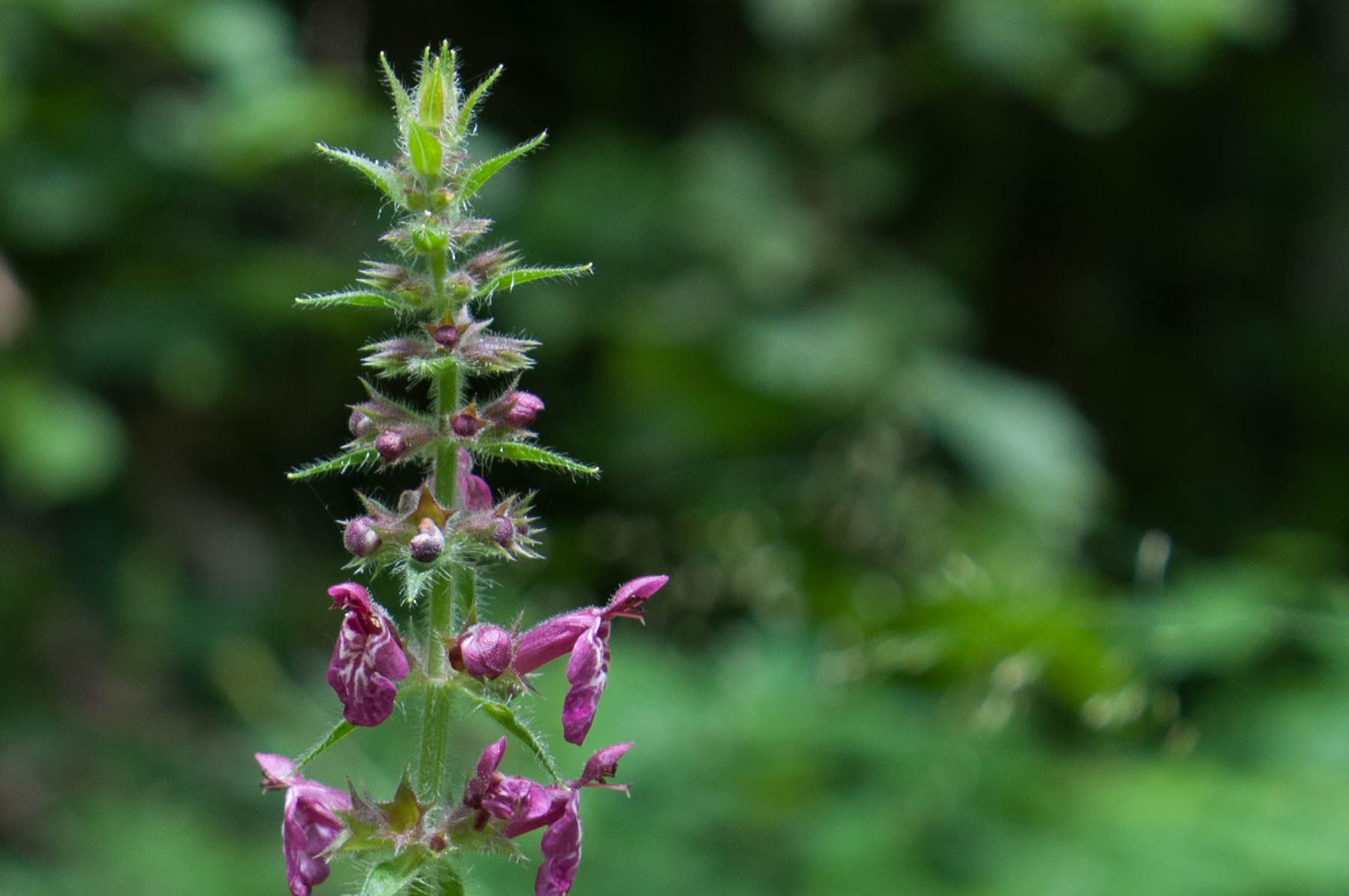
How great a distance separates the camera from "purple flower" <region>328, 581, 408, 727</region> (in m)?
1.10

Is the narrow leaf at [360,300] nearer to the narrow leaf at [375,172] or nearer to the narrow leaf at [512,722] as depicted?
the narrow leaf at [375,172]

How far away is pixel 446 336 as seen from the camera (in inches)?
44.6

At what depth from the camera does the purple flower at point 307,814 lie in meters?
1.18

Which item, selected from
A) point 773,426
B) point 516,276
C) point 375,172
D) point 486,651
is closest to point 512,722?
point 486,651

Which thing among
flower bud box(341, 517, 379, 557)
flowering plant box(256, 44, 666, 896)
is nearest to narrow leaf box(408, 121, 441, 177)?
flowering plant box(256, 44, 666, 896)

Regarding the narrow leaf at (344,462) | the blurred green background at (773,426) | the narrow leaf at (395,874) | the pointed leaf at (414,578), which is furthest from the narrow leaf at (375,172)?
the blurred green background at (773,426)

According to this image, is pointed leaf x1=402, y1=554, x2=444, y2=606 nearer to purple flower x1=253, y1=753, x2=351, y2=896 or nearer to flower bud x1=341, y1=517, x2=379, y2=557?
flower bud x1=341, y1=517, x2=379, y2=557

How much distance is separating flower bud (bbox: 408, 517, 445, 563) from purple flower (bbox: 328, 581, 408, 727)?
8 cm

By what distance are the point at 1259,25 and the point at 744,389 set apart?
252 centimetres

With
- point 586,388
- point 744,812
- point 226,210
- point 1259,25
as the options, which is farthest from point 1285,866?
point 226,210

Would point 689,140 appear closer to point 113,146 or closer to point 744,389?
point 744,389

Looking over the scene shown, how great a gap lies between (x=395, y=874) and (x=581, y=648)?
261mm

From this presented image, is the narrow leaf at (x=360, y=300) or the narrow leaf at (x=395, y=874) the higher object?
the narrow leaf at (x=360, y=300)

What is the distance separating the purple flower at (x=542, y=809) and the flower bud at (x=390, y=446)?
0.28m
